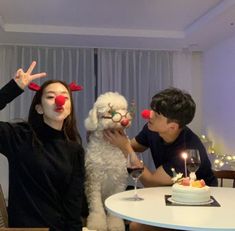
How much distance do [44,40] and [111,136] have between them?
95.8 inches

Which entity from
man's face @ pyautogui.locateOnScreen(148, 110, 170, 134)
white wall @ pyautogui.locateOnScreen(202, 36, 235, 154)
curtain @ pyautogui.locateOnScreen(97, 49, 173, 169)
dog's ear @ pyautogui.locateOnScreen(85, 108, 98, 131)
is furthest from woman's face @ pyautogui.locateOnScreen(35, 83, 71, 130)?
curtain @ pyautogui.locateOnScreen(97, 49, 173, 169)

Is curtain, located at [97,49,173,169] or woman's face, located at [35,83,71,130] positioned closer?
woman's face, located at [35,83,71,130]

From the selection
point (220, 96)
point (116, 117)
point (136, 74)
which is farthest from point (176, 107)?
point (136, 74)

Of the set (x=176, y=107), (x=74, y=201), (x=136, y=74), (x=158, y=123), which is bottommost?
(x=74, y=201)

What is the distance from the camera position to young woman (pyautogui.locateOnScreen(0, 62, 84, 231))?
1779 mm

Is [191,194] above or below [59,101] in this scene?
below

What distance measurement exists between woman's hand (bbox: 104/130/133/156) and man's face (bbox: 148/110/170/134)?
226 millimetres

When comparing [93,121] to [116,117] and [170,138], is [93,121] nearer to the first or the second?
[116,117]

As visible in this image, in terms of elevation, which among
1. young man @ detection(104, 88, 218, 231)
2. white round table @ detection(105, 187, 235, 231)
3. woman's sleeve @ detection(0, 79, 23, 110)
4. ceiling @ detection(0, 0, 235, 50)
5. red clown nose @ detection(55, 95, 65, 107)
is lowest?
white round table @ detection(105, 187, 235, 231)

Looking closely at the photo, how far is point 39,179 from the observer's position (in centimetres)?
179

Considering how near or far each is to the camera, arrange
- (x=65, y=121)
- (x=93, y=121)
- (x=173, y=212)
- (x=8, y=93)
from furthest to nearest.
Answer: (x=93, y=121) < (x=65, y=121) < (x=8, y=93) < (x=173, y=212)

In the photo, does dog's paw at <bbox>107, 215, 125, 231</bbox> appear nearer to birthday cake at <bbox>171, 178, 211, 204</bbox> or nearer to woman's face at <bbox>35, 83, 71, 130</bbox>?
birthday cake at <bbox>171, 178, 211, 204</bbox>

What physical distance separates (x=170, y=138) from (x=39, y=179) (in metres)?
0.97

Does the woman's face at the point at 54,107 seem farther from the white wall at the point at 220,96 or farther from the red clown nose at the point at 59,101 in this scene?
the white wall at the point at 220,96
